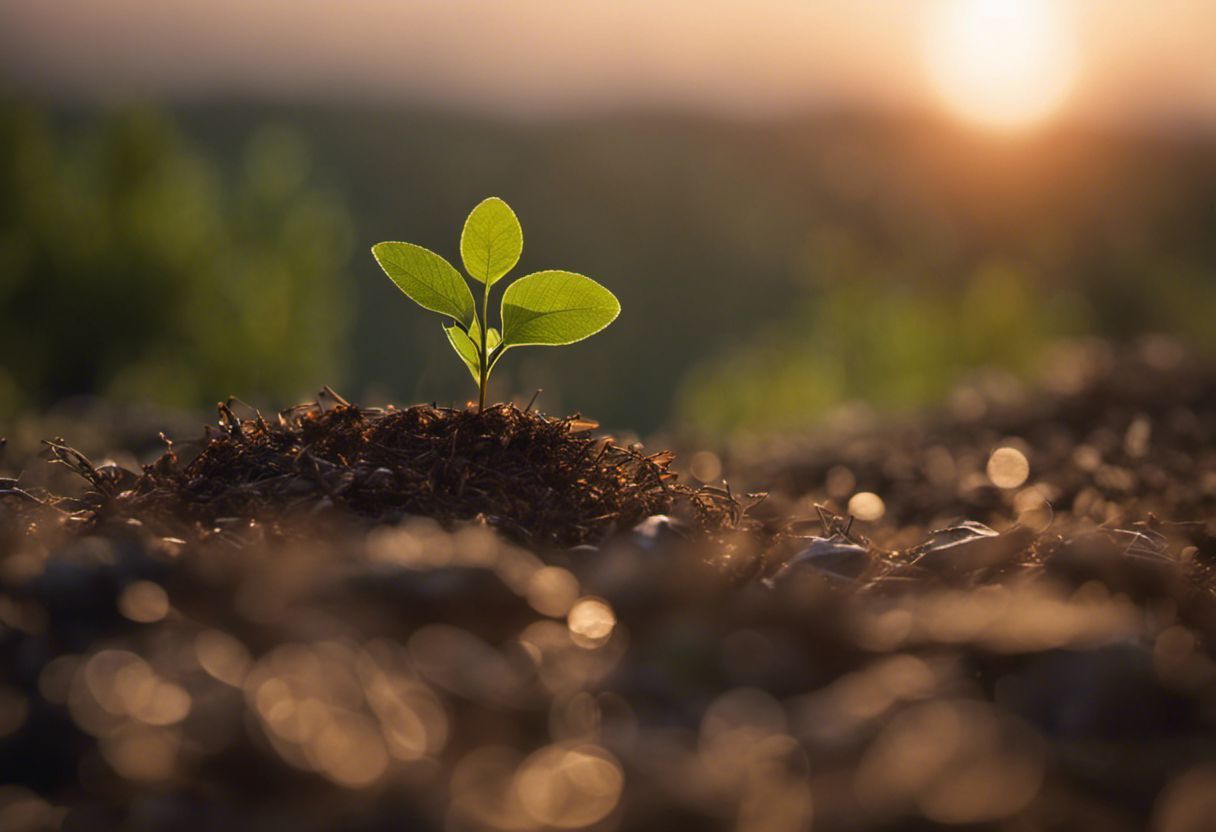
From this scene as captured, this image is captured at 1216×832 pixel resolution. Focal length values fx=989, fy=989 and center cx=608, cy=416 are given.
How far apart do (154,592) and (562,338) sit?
107 centimetres

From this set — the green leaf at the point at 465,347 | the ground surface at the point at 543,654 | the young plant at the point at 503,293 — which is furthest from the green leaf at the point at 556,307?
the ground surface at the point at 543,654

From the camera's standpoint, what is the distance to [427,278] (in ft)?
7.52

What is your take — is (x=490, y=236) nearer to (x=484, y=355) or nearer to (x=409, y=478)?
(x=484, y=355)

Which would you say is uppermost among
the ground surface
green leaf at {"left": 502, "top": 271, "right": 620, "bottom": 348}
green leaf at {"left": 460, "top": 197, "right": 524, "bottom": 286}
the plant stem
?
green leaf at {"left": 460, "top": 197, "right": 524, "bottom": 286}

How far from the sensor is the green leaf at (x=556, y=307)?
2.26 m

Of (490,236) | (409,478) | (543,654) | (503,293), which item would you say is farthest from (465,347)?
(543,654)

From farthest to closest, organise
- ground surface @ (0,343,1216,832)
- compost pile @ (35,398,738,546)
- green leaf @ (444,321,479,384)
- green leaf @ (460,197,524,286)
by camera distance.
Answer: green leaf @ (444,321,479,384) → green leaf @ (460,197,524,286) → compost pile @ (35,398,738,546) → ground surface @ (0,343,1216,832)

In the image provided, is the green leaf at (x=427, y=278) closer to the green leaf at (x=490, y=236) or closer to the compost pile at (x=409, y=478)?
the green leaf at (x=490, y=236)

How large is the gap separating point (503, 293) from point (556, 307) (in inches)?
5.1

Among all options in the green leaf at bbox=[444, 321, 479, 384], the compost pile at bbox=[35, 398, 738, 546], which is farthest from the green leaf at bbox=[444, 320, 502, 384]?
the compost pile at bbox=[35, 398, 738, 546]

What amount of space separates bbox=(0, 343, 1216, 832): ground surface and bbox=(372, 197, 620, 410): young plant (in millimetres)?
210

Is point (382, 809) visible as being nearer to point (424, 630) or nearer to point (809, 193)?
point (424, 630)

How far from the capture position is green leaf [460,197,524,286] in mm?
2225

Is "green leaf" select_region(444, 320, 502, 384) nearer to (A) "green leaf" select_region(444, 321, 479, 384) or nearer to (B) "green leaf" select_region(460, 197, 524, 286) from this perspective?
(A) "green leaf" select_region(444, 321, 479, 384)
